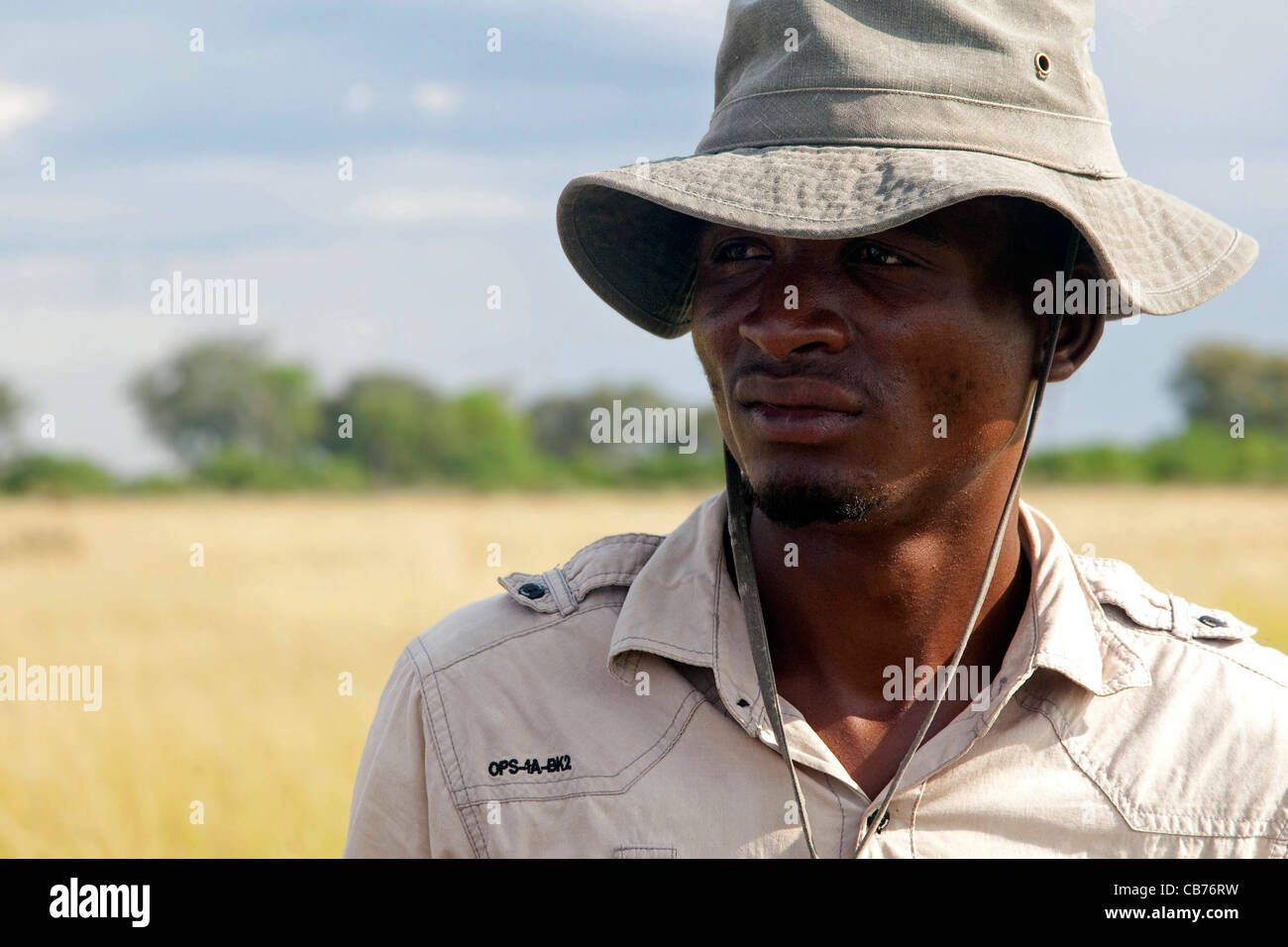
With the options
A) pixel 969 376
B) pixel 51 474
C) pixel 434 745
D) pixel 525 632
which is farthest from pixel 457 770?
pixel 51 474

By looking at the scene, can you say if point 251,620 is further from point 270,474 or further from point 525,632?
point 270,474

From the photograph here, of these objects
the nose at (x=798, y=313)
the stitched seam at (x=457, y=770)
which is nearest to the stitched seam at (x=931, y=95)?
the nose at (x=798, y=313)

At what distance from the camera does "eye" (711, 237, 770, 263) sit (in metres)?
2.94

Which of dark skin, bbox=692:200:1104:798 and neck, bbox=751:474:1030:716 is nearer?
dark skin, bbox=692:200:1104:798

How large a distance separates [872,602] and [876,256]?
78cm

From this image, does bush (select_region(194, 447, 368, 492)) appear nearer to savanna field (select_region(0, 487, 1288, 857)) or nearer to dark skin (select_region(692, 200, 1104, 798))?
savanna field (select_region(0, 487, 1288, 857))

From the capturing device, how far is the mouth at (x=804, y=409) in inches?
109

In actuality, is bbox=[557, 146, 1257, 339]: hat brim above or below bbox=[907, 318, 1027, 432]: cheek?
above

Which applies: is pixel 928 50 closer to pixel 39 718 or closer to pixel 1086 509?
pixel 39 718

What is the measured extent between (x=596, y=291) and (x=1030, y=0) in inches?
48.0

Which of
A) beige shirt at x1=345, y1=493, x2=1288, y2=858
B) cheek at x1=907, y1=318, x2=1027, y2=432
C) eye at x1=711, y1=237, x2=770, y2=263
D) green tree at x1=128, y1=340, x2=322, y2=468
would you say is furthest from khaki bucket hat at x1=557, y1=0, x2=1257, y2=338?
green tree at x1=128, y1=340, x2=322, y2=468

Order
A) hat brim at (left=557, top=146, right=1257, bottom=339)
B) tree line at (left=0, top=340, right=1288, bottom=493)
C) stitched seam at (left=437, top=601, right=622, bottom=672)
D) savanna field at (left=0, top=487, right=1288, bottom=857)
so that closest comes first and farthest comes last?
hat brim at (left=557, top=146, right=1257, bottom=339) < stitched seam at (left=437, top=601, right=622, bottom=672) < savanna field at (left=0, top=487, right=1288, bottom=857) < tree line at (left=0, top=340, right=1288, bottom=493)

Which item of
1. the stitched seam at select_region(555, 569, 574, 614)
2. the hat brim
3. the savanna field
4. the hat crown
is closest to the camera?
the hat brim

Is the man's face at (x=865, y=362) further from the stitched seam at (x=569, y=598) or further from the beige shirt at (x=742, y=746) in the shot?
the stitched seam at (x=569, y=598)
